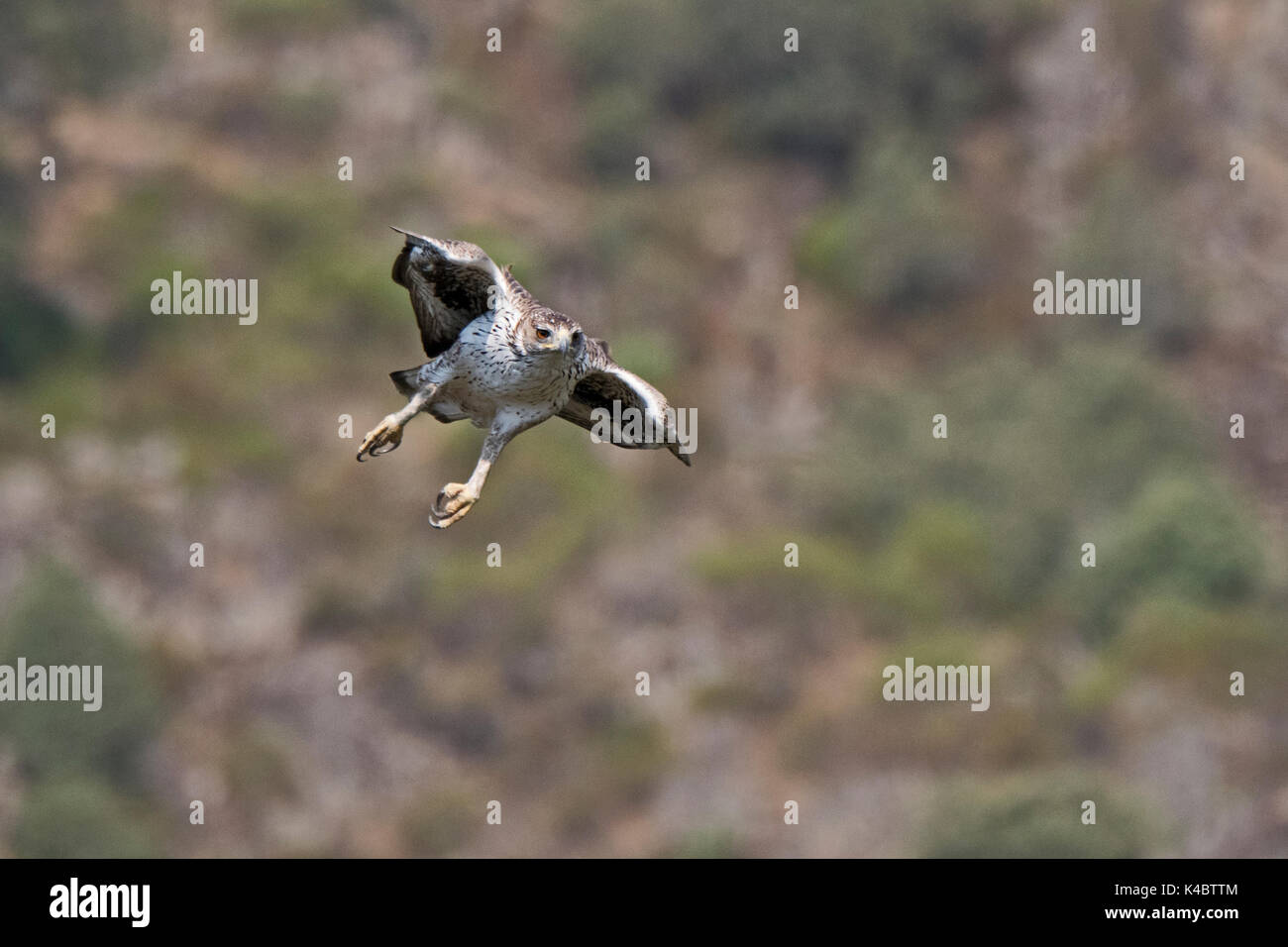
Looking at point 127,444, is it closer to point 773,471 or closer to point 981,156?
point 773,471

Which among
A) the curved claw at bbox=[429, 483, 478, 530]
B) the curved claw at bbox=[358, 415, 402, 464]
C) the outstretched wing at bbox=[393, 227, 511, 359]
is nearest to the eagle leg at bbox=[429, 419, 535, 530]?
the curved claw at bbox=[429, 483, 478, 530]

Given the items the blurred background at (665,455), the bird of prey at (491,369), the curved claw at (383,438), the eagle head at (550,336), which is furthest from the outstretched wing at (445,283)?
the blurred background at (665,455)

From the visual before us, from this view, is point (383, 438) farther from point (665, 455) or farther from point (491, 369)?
point (665, 455)

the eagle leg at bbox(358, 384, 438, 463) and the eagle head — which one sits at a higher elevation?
the eagle head

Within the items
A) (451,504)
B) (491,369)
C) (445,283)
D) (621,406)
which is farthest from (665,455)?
(451,504)

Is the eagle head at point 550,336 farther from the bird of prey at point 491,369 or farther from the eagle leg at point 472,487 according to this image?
the eagle leg at point 472,487

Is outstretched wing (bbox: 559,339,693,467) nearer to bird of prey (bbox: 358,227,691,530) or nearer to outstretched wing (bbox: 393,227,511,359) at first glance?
bird of prey (bbox: 358,227,691,530)

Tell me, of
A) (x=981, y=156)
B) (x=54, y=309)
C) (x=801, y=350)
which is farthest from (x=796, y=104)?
(x=54, y=309)

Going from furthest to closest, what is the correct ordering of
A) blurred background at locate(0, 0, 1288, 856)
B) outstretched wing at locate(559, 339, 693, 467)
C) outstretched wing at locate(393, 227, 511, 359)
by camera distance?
blurred background at locate(0, 0, 1288, 856)
outstretched wing at locate(559, 339, 693, 467)
outstretched wing at locate(393, 227, 511, 359)
